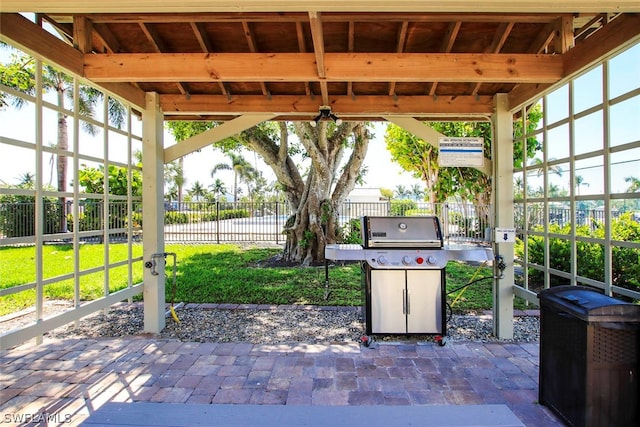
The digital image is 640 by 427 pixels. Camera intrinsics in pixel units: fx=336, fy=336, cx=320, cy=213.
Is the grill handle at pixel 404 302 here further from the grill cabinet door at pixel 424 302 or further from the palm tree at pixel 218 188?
the palm tree at pixel 218 188

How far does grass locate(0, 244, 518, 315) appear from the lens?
4.67 metres

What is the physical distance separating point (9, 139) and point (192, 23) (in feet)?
4.72

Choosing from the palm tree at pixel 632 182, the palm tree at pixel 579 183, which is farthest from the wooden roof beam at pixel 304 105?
the palm tree at pixel 632 182

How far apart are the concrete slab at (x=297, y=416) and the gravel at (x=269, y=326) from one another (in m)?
1.84

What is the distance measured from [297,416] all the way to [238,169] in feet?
136

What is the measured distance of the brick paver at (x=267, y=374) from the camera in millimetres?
2295

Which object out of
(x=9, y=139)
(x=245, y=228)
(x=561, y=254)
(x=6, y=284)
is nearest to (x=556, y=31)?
(x=561, y=254)

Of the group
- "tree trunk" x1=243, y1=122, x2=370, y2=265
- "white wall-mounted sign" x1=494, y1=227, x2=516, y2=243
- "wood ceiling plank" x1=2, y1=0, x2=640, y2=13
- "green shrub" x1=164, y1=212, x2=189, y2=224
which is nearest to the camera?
"wood ceiling plank" x1=2, y1=0, x2=640, y2=13

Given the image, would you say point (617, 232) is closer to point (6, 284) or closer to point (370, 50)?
point (370, 50)

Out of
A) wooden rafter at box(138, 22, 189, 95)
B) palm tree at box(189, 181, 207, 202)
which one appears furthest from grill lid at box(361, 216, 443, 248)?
palm tree at box(189, 181, 207, 202)

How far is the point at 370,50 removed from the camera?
9.43 feet

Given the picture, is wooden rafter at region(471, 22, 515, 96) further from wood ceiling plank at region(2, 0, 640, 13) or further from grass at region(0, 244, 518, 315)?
grass at region(0, 244, 518, 315)

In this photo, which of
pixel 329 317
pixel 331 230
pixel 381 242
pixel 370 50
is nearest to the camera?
pixel 370 50

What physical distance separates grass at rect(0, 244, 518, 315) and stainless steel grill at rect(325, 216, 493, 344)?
584mm
